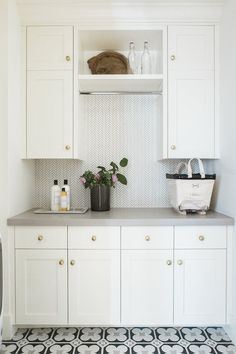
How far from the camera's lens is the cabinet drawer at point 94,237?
1791 mm

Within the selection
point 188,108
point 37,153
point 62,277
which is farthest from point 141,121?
point 62,277

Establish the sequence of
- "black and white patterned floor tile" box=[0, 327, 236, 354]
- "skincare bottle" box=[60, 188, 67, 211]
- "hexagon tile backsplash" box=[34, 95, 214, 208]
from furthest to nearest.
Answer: "hexagon tile backsplash" box=[34, 95, 214, 208] → "skincare bottle" box=[60, 188, 67, 211] → "black and white patterned floor tile" box=[0, 327, 236, 354]

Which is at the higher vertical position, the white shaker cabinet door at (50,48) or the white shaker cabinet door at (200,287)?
the white shaker cabinet door at (50,48)

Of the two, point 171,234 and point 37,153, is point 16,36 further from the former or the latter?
point 171,234

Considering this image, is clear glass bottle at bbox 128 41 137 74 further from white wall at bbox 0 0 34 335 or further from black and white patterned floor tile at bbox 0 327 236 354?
black and white patterned floor tile at bbox 0 327 236 354

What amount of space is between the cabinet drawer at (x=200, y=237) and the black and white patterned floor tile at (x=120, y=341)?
2.09ft

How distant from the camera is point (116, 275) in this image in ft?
5.89

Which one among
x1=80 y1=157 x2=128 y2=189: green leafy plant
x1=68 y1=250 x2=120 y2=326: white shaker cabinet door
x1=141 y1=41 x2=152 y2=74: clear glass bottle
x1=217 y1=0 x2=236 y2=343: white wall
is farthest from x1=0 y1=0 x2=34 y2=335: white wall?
x1=217 y1=0 x2=236 y2=343: white wall

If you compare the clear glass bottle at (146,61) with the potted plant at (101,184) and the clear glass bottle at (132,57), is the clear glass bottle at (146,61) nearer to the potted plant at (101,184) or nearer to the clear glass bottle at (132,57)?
the clear glass bottle at (132,57)

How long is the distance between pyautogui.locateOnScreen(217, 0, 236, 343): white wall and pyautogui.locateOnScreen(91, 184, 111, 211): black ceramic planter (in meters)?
0.90

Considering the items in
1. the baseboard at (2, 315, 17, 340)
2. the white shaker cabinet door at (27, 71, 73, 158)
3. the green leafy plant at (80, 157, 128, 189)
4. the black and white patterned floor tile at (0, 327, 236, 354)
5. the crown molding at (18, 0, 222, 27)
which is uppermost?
the crown molding at (18, 0, 222, 27)

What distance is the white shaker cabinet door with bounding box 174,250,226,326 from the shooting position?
70.7 inches

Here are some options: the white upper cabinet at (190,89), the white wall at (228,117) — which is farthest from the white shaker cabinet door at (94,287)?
the white upper cabinet at (190,89)

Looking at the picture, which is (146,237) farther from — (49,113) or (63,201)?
(49,113)
